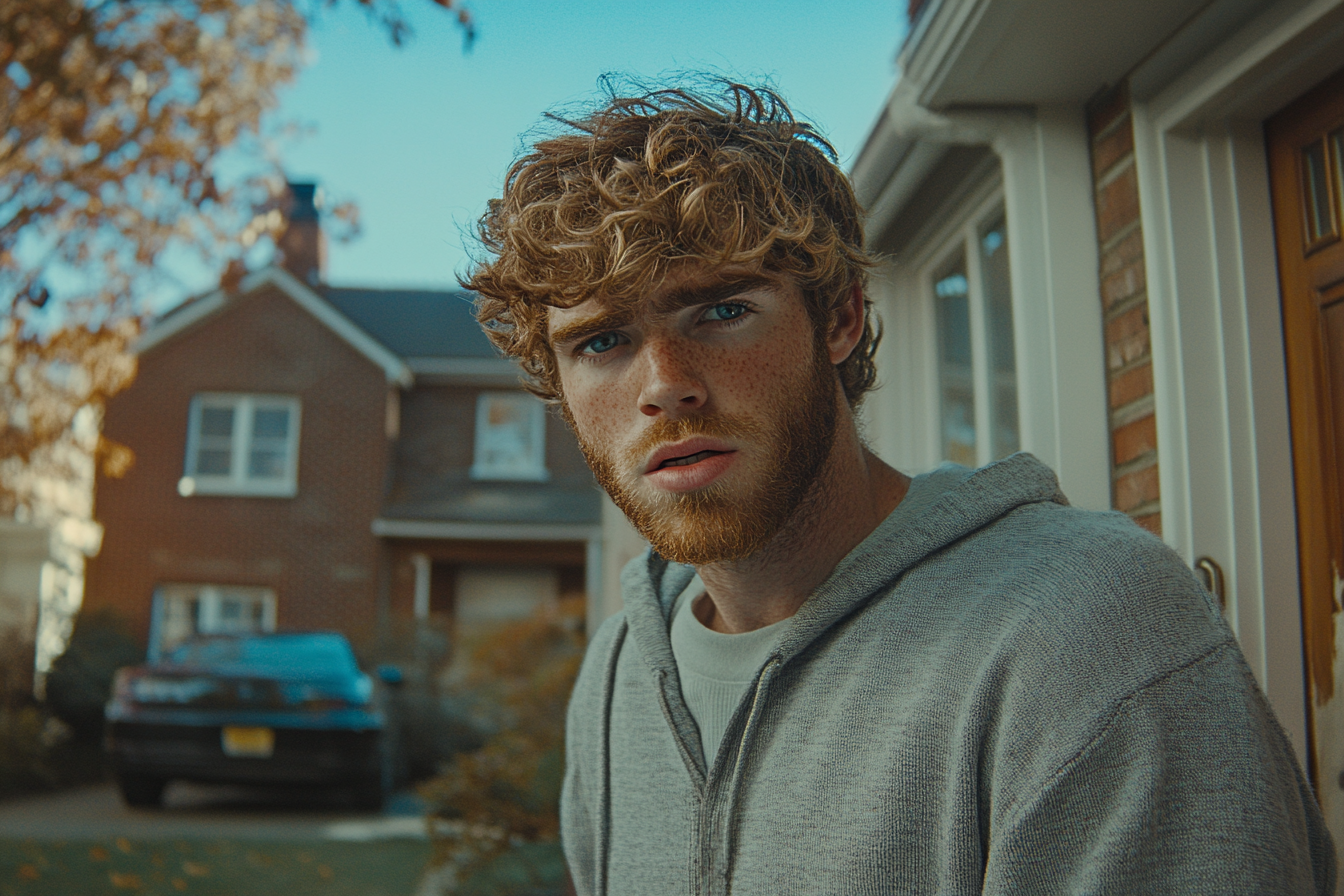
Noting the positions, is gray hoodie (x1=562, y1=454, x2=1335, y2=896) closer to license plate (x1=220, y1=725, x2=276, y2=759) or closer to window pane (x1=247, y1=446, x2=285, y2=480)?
license plate (x1=220, y1=725, x2=276, y2=759)

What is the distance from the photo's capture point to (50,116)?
19.5 feet

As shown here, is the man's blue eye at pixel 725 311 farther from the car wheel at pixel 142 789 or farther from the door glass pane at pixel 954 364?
the car wheel at pixel 142 789

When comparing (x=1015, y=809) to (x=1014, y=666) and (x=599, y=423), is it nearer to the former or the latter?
(x=1014, y=666)

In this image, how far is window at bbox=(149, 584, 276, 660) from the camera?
1479 cm

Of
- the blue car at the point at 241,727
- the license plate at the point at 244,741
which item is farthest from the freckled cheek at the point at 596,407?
the license plate at the point at 244,741

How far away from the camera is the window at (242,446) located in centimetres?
1502

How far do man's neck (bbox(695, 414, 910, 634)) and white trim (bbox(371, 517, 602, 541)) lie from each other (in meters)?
13.4

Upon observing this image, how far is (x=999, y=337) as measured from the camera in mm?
3324

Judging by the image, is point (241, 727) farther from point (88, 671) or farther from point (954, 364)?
point (954, 364)

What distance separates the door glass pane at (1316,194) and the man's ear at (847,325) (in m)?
0.91

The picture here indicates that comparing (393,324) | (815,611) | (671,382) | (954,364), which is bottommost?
(815,611)

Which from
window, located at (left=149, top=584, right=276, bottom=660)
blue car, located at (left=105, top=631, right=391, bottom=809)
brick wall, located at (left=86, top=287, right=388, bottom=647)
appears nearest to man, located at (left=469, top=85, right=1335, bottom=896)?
blue car, located at (left=105, top=631, right=391, bottom=809)

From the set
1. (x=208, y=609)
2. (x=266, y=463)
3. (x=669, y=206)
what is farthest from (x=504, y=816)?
(x=266, y=463)

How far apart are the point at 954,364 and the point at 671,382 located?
8.61 ft
